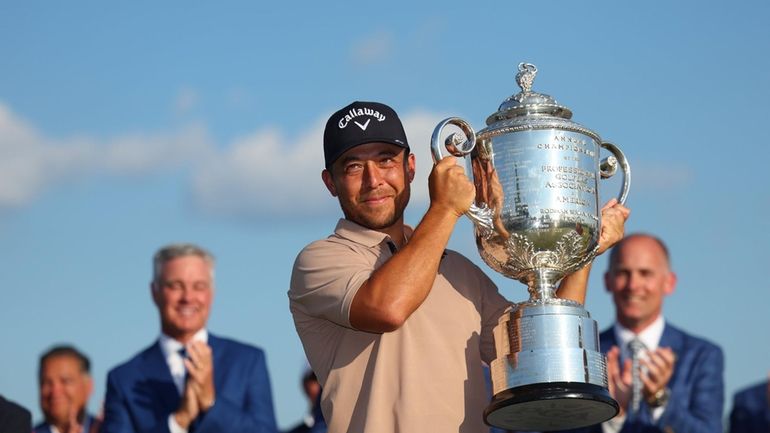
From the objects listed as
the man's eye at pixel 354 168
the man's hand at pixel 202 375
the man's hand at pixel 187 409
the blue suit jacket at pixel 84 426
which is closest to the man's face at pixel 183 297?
the man's hand at pixel 202 375

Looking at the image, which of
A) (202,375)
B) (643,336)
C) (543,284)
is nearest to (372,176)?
(543,284)

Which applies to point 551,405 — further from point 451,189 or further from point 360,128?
point 360,128

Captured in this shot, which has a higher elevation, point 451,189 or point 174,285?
point 174,285

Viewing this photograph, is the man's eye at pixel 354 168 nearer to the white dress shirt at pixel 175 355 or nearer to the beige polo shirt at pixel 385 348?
the beige polo shirt at pixel 385 348

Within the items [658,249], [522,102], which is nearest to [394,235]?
[522,102]

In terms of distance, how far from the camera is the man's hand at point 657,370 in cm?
830

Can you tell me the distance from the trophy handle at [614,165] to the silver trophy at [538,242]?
187 mm

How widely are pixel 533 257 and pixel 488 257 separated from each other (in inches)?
7.6

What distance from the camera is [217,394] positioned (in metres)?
8.40

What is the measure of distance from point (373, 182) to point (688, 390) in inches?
167

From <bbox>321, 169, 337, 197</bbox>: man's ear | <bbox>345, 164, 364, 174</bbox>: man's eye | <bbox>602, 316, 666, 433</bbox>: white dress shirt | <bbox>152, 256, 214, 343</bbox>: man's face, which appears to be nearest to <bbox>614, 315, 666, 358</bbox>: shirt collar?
<bbox>602, 316, 666, 433</bbox>: white dress shirt

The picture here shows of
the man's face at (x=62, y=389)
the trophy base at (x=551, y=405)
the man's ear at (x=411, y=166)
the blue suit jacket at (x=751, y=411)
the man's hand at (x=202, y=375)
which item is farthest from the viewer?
the man's face at (x=62, y=389)

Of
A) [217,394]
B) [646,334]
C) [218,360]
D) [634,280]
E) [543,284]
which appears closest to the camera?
[543,284]

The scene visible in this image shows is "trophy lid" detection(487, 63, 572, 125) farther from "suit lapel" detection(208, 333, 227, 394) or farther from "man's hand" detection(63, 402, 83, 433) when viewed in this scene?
"man's hand" detection(63, 402, 83, 433)
